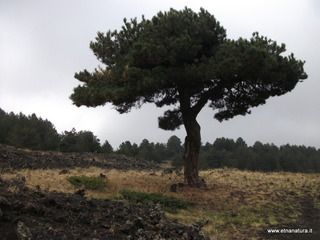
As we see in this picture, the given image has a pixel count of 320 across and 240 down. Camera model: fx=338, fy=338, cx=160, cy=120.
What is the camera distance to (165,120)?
1852 cm

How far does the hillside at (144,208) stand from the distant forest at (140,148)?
1247 inches

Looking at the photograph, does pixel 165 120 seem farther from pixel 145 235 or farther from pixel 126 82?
pixel 145 235

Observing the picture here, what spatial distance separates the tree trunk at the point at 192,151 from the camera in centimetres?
1558

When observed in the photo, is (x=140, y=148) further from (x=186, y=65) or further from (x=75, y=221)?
(x=75, y=221)

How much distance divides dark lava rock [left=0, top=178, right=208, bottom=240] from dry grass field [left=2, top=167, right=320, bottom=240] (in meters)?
2.18

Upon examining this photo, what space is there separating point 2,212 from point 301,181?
58.1 feet

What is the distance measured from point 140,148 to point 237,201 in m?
71.3

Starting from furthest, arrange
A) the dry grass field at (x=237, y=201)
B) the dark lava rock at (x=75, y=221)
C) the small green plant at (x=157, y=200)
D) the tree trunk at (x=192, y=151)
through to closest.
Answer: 1. the tree trunk at (x=192, y=151)
2. the small green plant at (x=157, y=200)
3. the dry grass field at (x=237, y=201)
4. the dark lava rock at (x=75, y=221)

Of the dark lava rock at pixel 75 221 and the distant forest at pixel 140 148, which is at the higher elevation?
the distant forest at pixel 140 148

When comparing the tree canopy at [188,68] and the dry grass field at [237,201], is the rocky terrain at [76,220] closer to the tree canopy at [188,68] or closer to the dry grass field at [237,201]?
the dry grass field at [237,201]

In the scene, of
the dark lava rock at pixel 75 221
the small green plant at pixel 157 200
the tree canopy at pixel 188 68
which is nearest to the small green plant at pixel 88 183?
the small green plant at pixel 157 200

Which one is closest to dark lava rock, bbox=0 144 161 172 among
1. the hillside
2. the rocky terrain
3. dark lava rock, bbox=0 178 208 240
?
the hillside

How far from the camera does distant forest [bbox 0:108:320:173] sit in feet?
173

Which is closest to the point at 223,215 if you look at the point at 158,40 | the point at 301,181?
the point at 158,40
